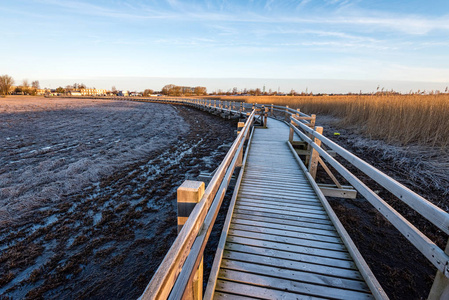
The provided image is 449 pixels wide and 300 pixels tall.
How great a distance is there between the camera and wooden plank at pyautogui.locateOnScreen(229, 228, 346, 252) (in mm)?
3070

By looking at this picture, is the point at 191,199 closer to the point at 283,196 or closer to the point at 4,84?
the point at 283,196

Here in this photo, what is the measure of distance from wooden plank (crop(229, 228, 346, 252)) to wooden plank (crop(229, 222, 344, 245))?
0.16 feet

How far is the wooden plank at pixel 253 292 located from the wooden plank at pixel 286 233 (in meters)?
0.98

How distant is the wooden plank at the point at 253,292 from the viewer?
7.57 ft

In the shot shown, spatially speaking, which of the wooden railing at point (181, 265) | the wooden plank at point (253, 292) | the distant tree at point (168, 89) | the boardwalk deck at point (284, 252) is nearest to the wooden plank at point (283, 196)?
the boardwalk deck at point (284, 252)

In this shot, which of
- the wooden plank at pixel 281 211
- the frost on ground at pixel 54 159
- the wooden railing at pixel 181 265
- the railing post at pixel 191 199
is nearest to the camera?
the wooden railing at pixel 181 265

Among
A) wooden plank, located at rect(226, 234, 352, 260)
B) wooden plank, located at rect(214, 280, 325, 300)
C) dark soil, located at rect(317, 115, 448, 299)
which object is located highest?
wooden plank, located at rect(226, 234, 352, 260)

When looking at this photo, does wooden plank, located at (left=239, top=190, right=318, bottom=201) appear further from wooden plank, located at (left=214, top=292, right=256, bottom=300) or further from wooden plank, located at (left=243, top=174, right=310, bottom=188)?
wooden plank, located at (left=214, top=292, right=256, bottom=300)

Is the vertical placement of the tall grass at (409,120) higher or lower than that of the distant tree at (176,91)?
lower

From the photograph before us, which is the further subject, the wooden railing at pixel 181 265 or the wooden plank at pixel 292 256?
the wooden plank at pixel 292 256

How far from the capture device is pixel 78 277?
3.63 m

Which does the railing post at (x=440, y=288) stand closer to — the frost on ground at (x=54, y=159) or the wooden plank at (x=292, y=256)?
the wooden plank at (x=292, y=256)

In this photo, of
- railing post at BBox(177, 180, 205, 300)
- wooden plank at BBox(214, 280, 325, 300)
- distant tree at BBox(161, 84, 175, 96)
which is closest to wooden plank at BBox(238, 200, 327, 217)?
wooden plank at BBox(214, 280, 325, 300)

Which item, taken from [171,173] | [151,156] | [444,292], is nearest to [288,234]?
[444,292]
